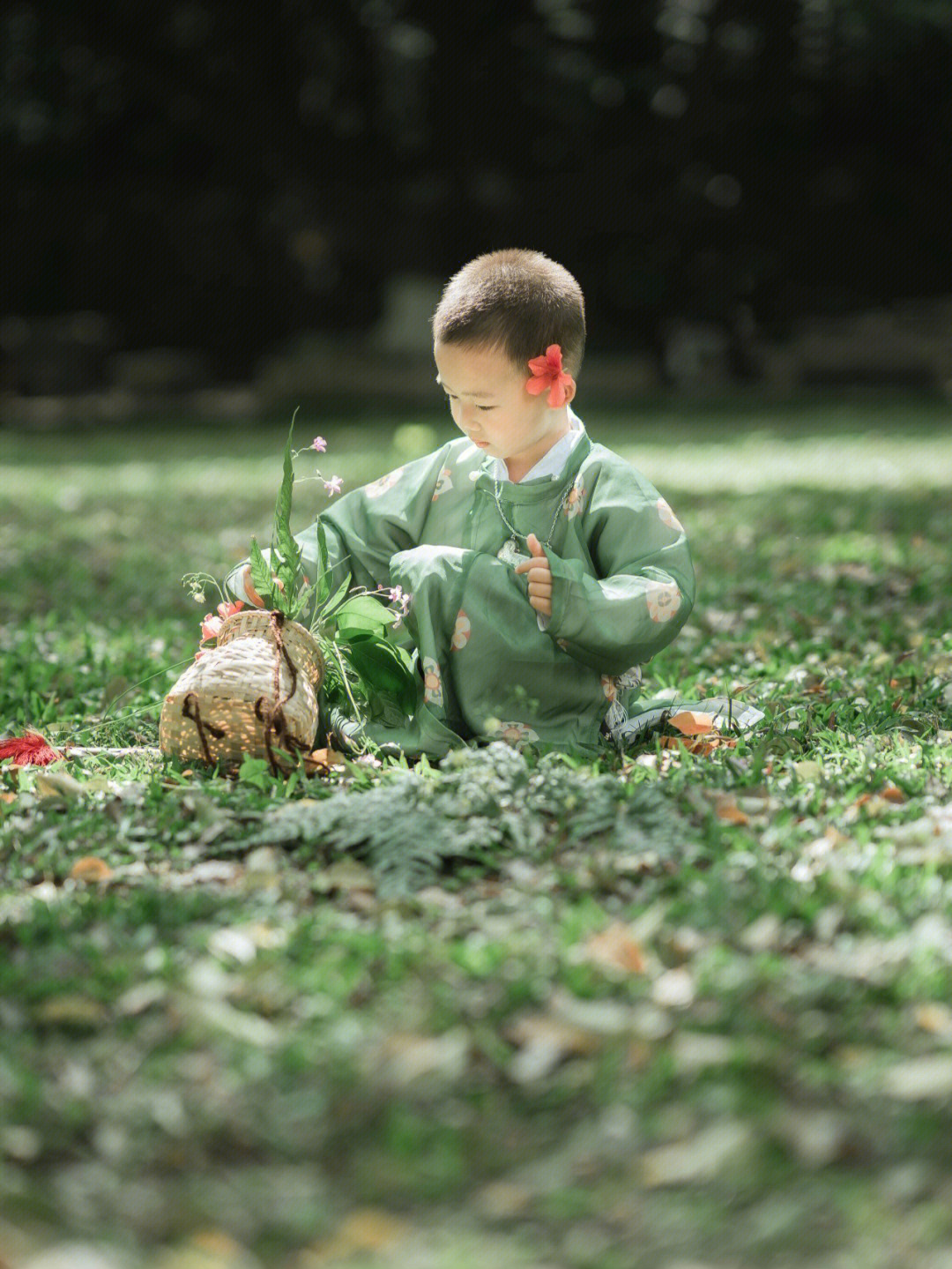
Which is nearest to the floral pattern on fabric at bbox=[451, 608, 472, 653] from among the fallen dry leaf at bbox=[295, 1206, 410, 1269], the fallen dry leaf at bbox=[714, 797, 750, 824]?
the fallen dry leaf at bbox=[714, 797, 750, 824]

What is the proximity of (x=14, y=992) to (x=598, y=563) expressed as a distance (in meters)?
1.86

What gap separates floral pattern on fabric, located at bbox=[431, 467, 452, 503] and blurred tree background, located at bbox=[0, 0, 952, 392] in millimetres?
18968

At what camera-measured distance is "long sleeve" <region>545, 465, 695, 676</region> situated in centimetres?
351

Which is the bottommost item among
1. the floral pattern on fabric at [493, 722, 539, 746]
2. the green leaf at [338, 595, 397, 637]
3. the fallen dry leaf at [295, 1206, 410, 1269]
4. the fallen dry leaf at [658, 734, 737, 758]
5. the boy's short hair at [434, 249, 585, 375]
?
the fallen dry leaf at [658, 734, 737, 758]

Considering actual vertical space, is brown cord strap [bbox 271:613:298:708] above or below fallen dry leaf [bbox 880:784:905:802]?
above

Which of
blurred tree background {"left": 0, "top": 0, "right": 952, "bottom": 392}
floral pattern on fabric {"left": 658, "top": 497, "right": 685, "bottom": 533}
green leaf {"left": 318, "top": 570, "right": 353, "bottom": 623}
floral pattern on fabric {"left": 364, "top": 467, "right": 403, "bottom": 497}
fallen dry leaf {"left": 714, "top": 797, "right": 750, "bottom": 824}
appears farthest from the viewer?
blurred tree background {"left": 0, "top": 0, "right": 952, "bottom": 392}

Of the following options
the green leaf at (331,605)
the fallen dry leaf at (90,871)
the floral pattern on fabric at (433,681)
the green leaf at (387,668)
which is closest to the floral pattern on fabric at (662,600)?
the floral pattern on fabric at (433,681)

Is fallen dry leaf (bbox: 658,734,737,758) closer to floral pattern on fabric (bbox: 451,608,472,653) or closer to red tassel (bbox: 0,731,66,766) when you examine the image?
floral pattern on fabric (bbox: 451,608,472,653)

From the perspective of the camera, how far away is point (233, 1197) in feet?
6.30

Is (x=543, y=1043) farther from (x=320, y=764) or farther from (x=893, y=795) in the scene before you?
(x=320, y=764)

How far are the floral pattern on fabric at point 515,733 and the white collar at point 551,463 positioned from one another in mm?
604

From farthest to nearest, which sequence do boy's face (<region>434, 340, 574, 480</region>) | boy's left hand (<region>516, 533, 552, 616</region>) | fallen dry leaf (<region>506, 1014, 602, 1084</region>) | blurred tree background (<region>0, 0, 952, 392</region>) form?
blurred tree background (<region>0, 0, 952, 392</region>) → boy's face (<region>434, 340, 574, 480</region>) → boy's left hand (<region>516, 533, 552, 616</region>) → fallen dry leaf (<region>506, 1014, 602, 1084</region>)

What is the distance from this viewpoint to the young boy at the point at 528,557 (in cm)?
358

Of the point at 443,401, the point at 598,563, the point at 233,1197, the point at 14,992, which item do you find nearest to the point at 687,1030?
the point at 233,1197
